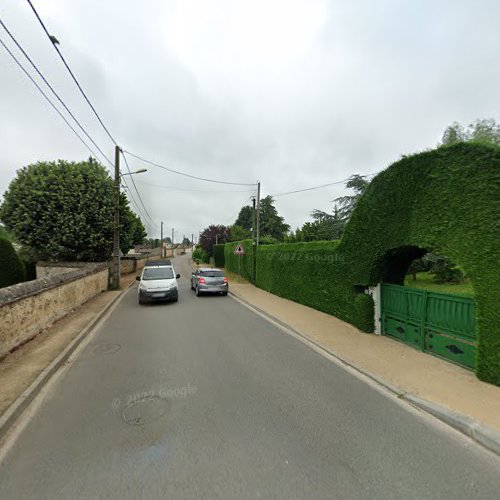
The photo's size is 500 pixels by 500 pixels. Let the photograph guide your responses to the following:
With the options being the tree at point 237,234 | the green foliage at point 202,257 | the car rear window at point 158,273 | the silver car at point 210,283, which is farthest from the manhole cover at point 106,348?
the green foliage at point 202,257

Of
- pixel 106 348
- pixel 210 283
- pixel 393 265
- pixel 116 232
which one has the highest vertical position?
pixel 116 232

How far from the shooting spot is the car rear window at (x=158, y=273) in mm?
12758

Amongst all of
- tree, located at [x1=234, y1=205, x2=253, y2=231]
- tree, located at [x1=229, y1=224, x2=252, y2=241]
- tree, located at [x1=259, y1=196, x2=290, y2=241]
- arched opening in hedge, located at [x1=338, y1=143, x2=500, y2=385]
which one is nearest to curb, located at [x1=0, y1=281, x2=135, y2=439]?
arched opening in hedge, located at [x1=338, y1=143, x2=500, y2=385]

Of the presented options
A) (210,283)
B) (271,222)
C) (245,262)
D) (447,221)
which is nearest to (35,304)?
(210,283)

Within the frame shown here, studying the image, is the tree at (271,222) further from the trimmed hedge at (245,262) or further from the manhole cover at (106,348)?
the manhole cover at (106,348)

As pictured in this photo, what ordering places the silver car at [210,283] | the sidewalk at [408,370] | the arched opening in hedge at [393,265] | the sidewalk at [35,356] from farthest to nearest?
1. the silver car at [210,283]
2. the arched opening in hedge at [393,265]
3. the sidewalk at [35,356]
4. the sidewalk at [408,370]

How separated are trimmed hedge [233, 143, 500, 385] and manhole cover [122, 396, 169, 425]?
500 cm

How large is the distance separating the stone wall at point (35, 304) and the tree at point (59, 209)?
4.25 meters

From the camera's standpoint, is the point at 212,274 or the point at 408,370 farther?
the point at 212,274

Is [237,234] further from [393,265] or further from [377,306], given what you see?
[393,265]

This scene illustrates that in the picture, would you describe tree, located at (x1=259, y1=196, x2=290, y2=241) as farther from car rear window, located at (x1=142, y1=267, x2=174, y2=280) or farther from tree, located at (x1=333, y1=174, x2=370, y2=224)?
car rear window, located at (x1=142, y1=267, x2=174, y2=280)

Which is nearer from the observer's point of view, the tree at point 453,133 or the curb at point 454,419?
the curb at point 454,419

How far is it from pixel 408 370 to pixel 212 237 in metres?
38.5

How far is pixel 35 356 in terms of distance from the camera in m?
5.88
